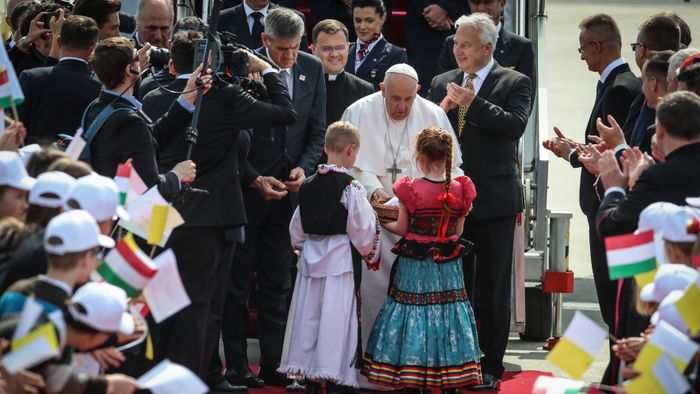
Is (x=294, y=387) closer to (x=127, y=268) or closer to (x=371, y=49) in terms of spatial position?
(x=371, y=49)

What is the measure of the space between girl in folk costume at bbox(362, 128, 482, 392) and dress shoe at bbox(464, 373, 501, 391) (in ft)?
1.79

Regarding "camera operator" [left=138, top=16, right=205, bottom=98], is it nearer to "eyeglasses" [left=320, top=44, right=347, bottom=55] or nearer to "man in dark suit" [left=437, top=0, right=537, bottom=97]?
"eyeglasses" [left=320, top=44, right=347, bottom=55]

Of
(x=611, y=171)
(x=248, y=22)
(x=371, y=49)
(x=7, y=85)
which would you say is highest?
(x=248, y=22)

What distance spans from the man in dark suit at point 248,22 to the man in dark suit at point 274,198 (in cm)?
97

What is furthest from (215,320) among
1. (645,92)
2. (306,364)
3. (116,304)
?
(116,304)

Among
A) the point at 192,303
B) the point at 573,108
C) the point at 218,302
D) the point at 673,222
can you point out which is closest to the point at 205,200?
the point at 192,303

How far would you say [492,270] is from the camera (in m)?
8.23

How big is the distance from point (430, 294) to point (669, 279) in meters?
3.01

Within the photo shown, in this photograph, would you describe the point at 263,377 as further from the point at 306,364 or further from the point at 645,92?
the point at 645,92

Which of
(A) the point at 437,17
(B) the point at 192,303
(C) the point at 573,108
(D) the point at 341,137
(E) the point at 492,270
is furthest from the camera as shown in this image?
(C) the point at 573,108

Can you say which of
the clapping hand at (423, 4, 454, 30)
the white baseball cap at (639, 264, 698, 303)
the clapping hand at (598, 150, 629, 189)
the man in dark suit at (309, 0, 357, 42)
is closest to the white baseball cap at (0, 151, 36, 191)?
the white baseball cap at (639, 264, 698, 303)

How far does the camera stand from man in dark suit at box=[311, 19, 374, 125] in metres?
8.81

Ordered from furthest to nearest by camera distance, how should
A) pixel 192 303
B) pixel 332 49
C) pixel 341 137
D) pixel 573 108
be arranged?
pixel 573 108 → pixel 332 49 → pixel 341 137 → pixel 192 303

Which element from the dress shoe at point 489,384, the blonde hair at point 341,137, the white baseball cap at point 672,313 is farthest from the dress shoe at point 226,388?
the white baseball cap at point 672,313
